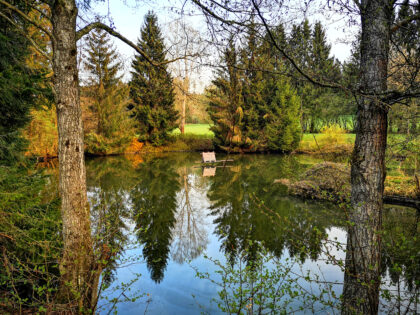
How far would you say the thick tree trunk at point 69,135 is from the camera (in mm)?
3434

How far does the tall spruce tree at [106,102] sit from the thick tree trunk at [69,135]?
64.3ft

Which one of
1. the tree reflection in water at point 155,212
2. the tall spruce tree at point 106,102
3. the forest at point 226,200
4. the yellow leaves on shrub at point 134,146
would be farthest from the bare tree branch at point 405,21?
the yellow leaves on shrub at point 134,146

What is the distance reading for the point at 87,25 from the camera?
376 centimetres

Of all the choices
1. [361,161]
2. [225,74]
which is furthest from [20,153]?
[361,161]

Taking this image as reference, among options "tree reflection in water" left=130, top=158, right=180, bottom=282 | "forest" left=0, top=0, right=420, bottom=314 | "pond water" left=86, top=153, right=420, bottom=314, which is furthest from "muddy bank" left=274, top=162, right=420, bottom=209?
"tree reflection in water" left=130, top=158, right=180, bottom=282

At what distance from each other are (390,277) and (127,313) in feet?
14.5

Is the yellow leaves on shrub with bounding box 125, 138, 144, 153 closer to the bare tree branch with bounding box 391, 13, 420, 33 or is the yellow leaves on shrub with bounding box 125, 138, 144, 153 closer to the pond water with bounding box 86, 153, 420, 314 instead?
the pond water with bounding box 86, 153, 420, 314

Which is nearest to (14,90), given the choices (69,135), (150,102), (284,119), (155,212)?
(69,135)

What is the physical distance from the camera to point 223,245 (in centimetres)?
679

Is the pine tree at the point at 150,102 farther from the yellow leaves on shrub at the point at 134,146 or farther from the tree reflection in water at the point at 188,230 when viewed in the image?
the tree reflection in water at the point at 188,230

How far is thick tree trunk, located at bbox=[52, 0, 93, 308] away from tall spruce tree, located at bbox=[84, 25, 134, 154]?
19.6 meters

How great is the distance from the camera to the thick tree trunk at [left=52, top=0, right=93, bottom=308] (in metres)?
3.43

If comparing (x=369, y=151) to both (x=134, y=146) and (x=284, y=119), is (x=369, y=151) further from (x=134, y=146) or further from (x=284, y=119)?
(x=134, y=146)

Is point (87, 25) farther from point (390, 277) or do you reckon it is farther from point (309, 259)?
point (390, 277)
